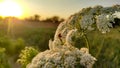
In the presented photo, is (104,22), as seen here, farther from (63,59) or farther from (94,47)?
(94,47)

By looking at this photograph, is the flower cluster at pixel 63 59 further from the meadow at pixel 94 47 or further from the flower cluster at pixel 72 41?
the meadow at pixel 94 47

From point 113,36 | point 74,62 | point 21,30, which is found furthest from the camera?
point 21,30

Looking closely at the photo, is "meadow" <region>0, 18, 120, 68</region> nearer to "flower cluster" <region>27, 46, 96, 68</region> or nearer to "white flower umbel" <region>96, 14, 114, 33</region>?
"white flower umbel" <region>96, 14, 114, 33</region>

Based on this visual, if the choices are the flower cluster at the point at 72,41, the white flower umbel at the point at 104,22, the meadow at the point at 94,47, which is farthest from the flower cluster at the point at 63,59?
the meadow at the point at 94,47

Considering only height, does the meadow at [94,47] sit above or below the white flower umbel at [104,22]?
below

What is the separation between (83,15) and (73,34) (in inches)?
12.2

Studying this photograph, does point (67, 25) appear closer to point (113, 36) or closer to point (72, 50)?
point (72, 50)

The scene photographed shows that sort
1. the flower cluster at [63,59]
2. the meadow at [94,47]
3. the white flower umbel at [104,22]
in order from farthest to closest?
the meadow at [94,47]
the white flower umbel at [104,22]
the flower cluster at [63,59]

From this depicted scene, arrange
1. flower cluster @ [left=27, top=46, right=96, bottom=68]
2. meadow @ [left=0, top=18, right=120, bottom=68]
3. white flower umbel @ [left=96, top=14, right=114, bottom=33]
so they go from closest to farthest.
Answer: flower cluster @ [left=27, top=46, right=96, bottom=68] → white flower umbel @ [left=96, top=14, right=114, bottom=33] → meadow @ [left=0, top=18, right=120, bottom=68]

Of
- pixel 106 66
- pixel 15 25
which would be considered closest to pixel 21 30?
pixel 15 25

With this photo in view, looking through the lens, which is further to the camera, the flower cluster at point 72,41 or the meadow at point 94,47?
the meadow at point 94,47

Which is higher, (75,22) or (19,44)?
(75,22)

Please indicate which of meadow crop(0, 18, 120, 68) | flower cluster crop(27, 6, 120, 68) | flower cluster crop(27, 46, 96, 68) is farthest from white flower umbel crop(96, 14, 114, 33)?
flower cluster crop(27, 46, 96, 68)

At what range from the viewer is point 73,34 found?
237 inches
